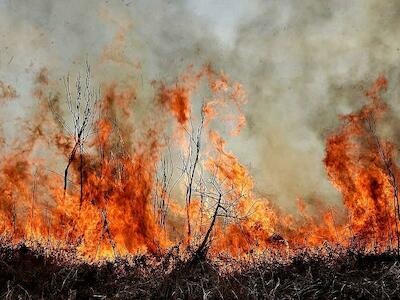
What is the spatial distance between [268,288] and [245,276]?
1.34 m

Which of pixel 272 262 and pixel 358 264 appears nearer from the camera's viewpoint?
pixel 358 264

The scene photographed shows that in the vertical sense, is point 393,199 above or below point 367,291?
above

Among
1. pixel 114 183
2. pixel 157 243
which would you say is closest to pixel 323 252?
pixel 157 243

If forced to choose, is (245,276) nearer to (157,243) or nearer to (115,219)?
(157,243)

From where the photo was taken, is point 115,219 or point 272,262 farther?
point 115,219

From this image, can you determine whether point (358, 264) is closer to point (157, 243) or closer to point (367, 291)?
point (367, 291)

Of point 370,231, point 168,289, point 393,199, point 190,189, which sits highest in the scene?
point 190,189

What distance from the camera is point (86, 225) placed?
15.9 metres

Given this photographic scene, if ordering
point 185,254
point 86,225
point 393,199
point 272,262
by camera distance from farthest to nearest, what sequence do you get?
point 393,199 → point 86,225 → point 185,254 → point 272,262

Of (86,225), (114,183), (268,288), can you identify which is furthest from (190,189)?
(268,288)

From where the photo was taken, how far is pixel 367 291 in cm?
711

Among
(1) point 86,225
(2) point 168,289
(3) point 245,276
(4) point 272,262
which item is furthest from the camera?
(1) point 86,225

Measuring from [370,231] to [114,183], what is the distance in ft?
38.7

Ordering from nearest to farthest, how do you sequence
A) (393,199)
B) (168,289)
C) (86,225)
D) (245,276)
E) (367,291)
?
(367,291)
(168,289)
(245,276)
(86,225)
(393,199)
